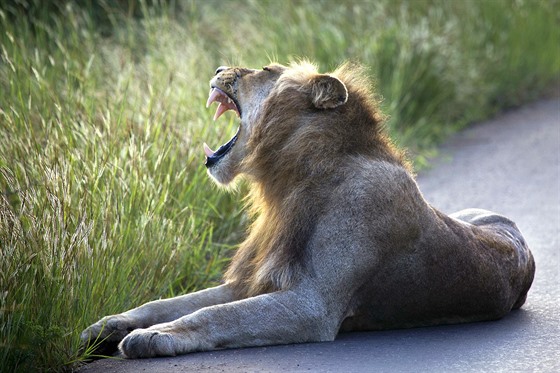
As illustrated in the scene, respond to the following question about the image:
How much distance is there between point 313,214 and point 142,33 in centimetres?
623

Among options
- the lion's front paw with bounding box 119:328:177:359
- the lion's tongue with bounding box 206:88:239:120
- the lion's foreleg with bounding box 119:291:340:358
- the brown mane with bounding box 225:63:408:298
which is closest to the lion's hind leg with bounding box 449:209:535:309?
the brown mane with bounding box 225:63:408:298

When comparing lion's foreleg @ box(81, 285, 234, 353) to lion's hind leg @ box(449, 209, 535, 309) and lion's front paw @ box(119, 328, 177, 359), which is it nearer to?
lion's front paw @ box(119, 328, 177, 359)

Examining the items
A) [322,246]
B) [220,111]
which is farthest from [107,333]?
[220,111]

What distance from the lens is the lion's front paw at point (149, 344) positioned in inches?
202

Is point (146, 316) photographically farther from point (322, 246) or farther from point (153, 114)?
point (153, 114)

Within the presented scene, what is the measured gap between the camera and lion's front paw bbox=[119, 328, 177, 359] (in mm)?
5121

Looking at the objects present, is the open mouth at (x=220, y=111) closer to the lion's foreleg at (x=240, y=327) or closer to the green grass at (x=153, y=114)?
the green grass at (x=153, y=114)

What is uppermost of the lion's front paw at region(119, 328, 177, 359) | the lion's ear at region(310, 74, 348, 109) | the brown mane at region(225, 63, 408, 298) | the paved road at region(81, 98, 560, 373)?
the lion's ear at region(310, 74, 348, 109)

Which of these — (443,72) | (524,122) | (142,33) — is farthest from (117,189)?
(524,122)

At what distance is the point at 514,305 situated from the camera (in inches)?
246

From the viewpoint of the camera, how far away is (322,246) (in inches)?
213

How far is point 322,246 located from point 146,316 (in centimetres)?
98

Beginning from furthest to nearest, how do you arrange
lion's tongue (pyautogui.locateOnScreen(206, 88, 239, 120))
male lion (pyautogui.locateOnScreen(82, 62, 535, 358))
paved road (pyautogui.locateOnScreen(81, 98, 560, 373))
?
lion's tongue (pyautogui.locateOnScreen(206, 88, 239, 120))
male lion (pyautogui.locateOnScreen(82, 62, 535, 358))
paved road (pyautogui.locateOnScreen(81, 98, 560, 373))

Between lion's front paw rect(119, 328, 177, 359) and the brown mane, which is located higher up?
the brown mane
